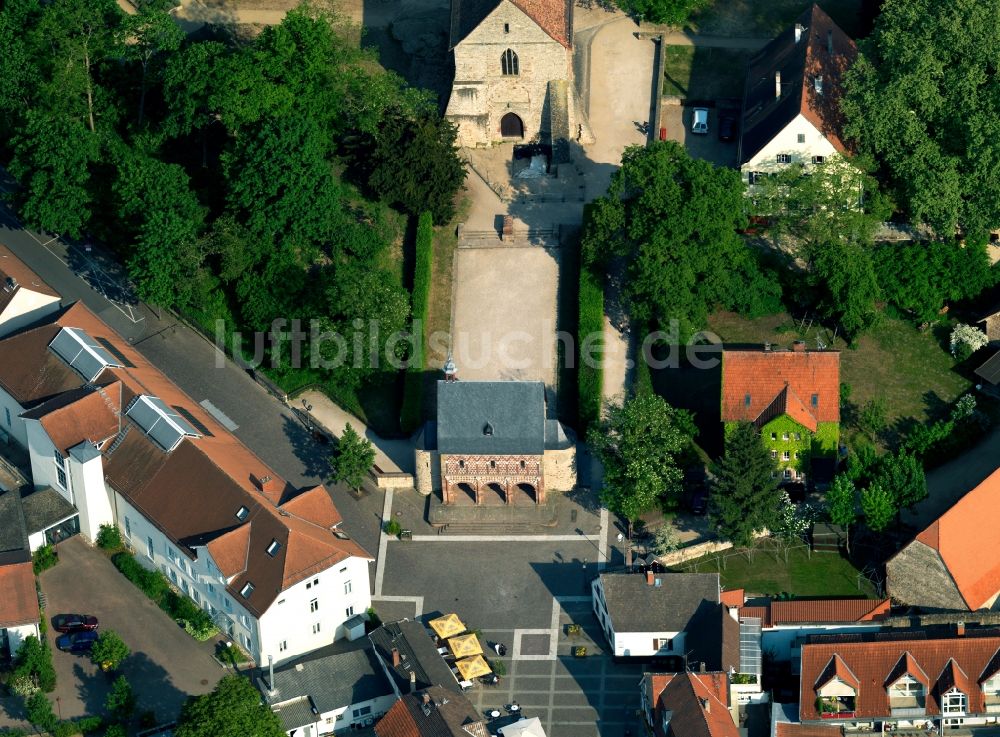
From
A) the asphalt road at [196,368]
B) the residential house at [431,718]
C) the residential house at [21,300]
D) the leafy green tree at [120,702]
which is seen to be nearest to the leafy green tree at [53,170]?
the asphalt road at [196,368]

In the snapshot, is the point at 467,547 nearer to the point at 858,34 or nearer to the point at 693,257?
the point at 693,257

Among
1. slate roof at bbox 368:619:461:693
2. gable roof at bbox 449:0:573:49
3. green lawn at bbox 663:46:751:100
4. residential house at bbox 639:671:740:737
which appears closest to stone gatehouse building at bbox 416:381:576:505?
slate roof at bbox 368:619:461:693

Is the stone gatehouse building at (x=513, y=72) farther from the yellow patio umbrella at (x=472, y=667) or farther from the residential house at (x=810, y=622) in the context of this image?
Result: the yellow patio umbrella at (x=472, y=667)

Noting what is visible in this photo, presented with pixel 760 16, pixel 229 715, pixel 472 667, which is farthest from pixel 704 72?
pixel 229 715

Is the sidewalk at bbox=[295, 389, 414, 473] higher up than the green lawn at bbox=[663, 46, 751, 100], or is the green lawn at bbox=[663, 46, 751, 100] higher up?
the green lawn at bbox=[663, 46, 751, 100]

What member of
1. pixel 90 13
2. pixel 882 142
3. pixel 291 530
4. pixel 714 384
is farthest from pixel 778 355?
pixel 90 13

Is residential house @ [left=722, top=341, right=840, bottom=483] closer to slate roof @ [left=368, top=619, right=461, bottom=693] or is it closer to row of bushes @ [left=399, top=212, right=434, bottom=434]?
row of bushes @ [left=399, top=212, right=434, bottom=434]
